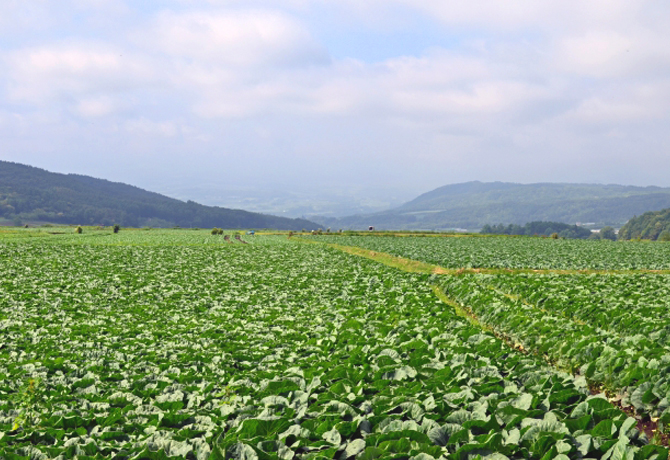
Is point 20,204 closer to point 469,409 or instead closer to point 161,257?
point 161,257

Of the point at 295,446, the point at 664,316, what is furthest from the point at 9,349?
the point at 664,316

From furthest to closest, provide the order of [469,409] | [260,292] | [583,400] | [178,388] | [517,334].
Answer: [260,292] < [517,334] < [178,388] < [583,400] < [469,409]

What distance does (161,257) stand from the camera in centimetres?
3541

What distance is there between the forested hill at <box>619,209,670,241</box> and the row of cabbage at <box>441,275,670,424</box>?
492 feet

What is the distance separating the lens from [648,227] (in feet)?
490

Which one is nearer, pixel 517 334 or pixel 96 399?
pixel 96 399

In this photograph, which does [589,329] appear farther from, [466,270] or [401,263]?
[401,263]

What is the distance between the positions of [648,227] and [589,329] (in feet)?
554

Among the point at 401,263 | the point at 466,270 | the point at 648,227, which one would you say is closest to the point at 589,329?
the point at 466,270

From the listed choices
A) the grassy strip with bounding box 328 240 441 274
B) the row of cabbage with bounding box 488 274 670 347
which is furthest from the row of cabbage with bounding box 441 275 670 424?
the grassy strip with bounding box 328 240 441 274

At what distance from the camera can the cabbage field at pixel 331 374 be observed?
5.55 metres

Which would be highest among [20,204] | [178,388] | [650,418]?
[20,204]

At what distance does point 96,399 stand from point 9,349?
499 cm

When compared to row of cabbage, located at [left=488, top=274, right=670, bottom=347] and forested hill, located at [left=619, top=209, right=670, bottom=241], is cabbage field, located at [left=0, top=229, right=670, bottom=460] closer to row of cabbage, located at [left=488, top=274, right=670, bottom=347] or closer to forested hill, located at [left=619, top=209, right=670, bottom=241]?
row of cabbage, located at [left=488, top=274, right=670, bottom=347]
